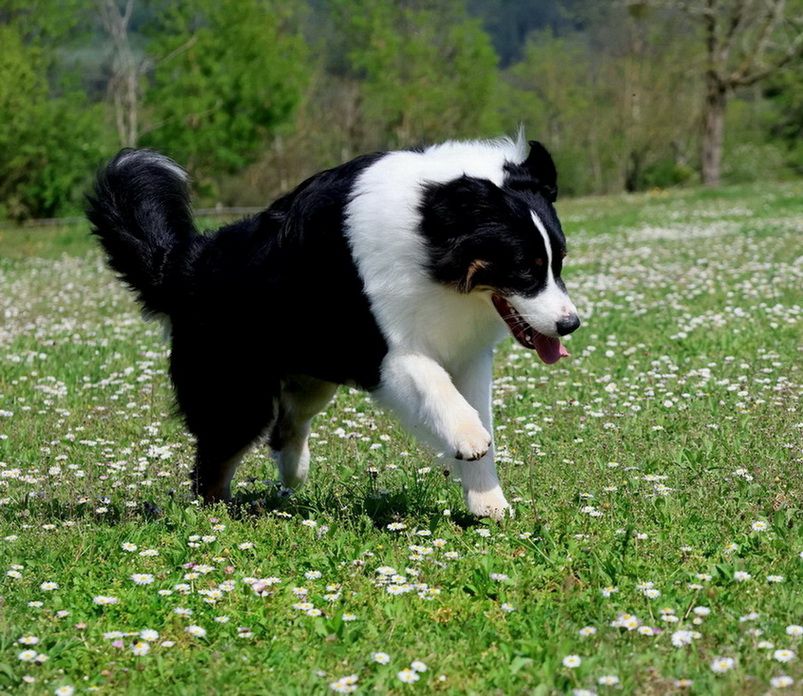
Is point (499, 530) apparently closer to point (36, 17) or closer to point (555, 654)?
point (555, 654)

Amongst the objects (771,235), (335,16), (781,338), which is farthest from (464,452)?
(335,16)

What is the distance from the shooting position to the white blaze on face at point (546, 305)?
444 cm

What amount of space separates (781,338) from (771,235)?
370 inches

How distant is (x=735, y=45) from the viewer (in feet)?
128

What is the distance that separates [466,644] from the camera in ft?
11.4

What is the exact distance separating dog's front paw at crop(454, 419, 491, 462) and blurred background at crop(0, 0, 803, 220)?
20.2m

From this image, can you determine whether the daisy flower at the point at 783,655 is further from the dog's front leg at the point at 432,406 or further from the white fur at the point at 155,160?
the white fur at the point at 155,160

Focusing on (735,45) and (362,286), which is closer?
(362,286)

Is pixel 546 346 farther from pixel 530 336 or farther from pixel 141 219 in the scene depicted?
pixel 141 219

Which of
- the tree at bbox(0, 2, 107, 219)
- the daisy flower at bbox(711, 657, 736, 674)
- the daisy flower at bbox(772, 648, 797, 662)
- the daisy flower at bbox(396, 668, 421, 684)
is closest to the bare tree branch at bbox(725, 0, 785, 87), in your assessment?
the tree at bbox(0, 2, 107, 219)

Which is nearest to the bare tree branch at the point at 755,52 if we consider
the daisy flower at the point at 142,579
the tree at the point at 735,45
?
the tree at the point at 735,45

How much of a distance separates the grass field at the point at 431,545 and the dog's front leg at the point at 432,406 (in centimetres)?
38

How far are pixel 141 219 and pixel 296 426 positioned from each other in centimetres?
129

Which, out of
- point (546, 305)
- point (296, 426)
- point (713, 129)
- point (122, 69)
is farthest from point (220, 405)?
point (713, 129)
